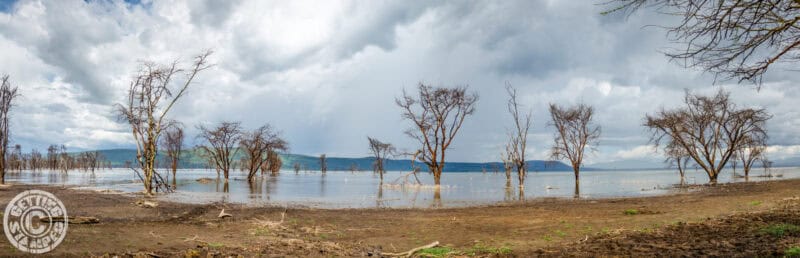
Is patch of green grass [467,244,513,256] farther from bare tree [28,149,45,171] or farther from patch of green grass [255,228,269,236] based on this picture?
bare tree [28,149,45,171]

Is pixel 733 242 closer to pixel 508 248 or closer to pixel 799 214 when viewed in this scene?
pixel 508 248

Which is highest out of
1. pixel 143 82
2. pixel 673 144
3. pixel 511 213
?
pixel 143 82

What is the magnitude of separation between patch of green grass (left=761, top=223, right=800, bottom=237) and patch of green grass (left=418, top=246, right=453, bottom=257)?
590 centimetres

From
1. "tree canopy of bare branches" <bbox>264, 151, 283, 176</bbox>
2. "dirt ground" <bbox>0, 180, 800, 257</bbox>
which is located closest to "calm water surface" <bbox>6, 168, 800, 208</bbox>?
"dirt ground" <bbox>0, 180, 800, 257</bbox>

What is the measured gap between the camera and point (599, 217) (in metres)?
14.4

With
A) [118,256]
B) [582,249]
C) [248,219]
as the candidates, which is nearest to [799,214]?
[582,249]

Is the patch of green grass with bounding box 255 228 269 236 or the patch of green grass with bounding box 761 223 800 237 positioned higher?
the patch of green grass with bounding box 761 223 800 237

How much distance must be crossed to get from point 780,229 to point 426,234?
7.66m

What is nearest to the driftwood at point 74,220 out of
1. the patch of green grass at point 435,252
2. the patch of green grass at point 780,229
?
the patch of green grass at point 435,252

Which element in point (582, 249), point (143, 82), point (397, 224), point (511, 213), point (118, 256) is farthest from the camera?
point (143, 82)

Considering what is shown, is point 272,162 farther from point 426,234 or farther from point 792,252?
point 792,252

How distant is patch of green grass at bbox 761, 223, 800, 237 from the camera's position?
7.60 metres

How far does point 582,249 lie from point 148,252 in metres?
7.72

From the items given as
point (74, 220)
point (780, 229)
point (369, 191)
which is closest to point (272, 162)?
point (369, 191)
